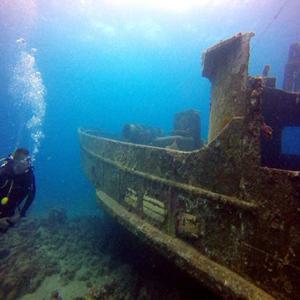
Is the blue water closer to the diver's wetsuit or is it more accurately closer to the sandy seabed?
the sandy seabed

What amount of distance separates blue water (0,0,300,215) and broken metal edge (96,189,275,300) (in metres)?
9.78

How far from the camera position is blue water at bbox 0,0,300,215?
33688 millimetres

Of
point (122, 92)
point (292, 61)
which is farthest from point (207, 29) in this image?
point (122, 92)

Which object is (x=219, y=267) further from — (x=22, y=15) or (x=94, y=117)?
(x=94, y=117)

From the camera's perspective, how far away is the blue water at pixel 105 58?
33688 millimetres

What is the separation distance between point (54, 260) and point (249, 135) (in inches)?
233

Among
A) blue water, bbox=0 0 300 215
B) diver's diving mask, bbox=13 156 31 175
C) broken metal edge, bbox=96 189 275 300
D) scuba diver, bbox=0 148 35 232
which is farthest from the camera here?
blue water, bbox=0 0 300 215

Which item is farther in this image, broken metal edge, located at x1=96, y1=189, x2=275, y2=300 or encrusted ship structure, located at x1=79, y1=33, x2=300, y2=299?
broken metal edge, located at x1=96, y1=189, x2=275, y2=300

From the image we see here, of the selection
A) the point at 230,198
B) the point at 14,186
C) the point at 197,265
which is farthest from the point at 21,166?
the point at 230,198

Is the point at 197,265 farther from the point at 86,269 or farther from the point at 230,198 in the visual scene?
the point at 86,269

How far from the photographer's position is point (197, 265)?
327 cm

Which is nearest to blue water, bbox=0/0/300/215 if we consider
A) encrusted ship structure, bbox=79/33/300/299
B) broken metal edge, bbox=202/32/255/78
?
broken metal edge, bbox=202/32/255/78

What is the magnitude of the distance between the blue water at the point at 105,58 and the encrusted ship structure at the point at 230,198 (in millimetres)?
8970

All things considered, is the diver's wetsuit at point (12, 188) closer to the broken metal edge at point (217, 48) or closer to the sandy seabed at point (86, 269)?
the sandy seabed at point (86, 269)
